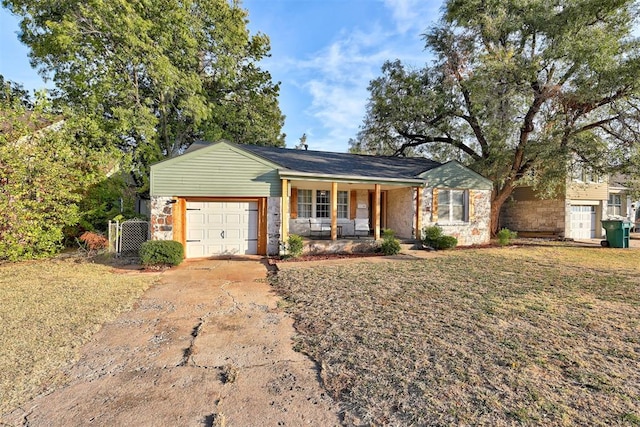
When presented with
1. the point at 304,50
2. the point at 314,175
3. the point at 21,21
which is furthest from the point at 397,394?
the point at 21,21

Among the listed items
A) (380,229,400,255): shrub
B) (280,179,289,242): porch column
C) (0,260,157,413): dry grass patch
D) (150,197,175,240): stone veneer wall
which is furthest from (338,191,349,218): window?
(0,260,157,413): dry grass patch

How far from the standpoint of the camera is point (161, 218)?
9234 millimetres

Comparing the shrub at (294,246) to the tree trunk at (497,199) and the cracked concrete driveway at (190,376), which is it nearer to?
the cracked concrete driveway at (190,376)

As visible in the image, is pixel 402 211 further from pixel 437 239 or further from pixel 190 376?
pixel 190 376

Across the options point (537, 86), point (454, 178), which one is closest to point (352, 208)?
point (454, 178)

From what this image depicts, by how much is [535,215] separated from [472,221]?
303 inches

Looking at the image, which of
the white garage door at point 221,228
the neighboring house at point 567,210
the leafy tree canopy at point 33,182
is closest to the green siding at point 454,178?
the neighboring house at point 567,210

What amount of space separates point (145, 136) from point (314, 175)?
26.8 feet

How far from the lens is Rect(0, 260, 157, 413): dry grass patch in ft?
9.51

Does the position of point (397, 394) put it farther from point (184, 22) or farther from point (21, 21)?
point (21, 21)

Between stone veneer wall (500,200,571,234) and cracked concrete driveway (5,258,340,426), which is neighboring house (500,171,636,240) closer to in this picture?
stone veneer wall (500,200,571,234)

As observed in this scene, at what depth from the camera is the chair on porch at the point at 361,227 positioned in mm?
12469

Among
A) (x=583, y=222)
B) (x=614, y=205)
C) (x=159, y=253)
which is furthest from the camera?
(x=614, y=205)

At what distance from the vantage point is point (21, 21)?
1227 centimetres
